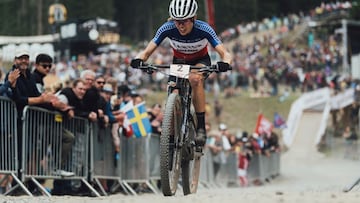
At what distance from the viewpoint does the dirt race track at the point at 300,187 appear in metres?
7.54

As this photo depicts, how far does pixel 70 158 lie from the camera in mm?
12062

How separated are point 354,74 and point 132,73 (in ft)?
61.6

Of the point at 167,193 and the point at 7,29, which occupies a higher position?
the point at 7,29

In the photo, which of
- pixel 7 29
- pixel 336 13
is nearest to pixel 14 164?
pixel 7 29

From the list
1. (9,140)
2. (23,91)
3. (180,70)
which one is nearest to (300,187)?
(23,91)

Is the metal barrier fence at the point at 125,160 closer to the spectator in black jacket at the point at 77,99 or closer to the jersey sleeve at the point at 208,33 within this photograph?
the spectator in black jacket at the point at 77,99

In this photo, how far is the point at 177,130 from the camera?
9.30 metres

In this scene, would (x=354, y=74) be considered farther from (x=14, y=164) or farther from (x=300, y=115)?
(x=14, y=164)

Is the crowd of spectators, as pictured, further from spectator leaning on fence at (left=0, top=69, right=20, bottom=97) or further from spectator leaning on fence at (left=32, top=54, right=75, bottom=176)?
spectator leaning on fence at (left=0, top=69, right=20, bottom=97)

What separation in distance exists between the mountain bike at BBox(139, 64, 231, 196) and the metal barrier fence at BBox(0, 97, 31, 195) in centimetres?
210

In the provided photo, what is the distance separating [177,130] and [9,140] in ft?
8.19

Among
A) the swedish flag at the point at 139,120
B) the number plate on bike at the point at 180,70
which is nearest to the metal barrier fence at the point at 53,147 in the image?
the swedish flag at the point at 139,120

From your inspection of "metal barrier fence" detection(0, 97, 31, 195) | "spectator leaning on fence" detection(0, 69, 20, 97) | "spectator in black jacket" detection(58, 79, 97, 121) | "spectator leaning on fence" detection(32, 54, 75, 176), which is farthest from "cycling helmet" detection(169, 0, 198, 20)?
"spectator in black jacket" detection(58, 79, 97, 121)

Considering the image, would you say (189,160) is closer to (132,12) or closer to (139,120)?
(139,120)
